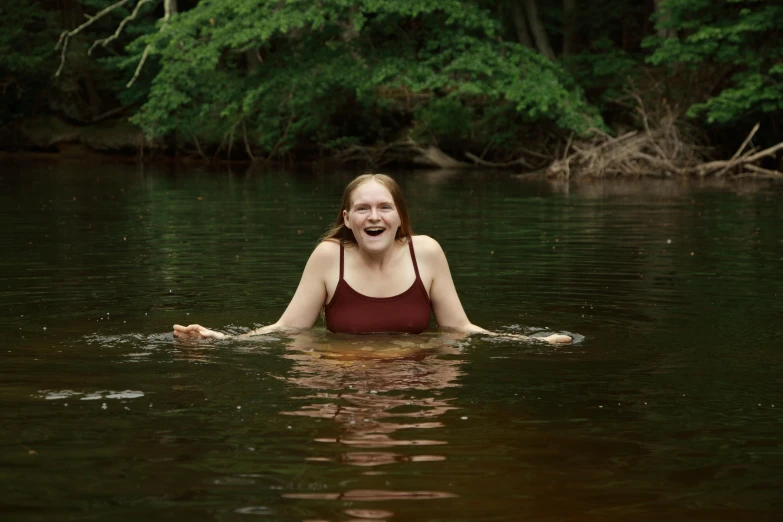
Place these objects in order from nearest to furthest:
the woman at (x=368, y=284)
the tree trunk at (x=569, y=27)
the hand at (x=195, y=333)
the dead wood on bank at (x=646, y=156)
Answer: the hand at (x=195, y=333), the woman at (x=368, y=284), the dead wood on bank at (x=646, y=156), the tree trunk at (x=569, y=27)

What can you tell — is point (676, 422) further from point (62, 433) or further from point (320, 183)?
point (320, 183)

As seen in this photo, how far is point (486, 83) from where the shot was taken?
3116 cm

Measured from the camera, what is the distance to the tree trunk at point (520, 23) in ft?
115

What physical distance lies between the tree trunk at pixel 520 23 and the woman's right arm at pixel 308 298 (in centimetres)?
2826

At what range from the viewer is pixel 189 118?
37625 mm

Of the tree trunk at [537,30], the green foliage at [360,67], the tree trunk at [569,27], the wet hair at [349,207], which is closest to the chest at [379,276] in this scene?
the wet hair at [349,207]

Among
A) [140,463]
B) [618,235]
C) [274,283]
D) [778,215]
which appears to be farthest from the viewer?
[778,215]

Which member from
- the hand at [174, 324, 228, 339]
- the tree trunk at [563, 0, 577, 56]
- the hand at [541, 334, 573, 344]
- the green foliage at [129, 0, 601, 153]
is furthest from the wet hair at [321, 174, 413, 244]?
the tree trunk at [563, 0, 577, 56]

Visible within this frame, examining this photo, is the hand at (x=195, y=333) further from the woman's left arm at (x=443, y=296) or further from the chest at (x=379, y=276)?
the woman's left arm at (x=443, y=296)

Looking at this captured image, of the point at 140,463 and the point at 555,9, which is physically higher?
the point at 555,9

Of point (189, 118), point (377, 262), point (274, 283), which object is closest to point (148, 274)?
point (274, 283)

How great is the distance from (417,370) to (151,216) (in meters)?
12.7

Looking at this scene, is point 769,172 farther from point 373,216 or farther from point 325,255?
point 373,216

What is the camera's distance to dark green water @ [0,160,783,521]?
4566 millimetres
